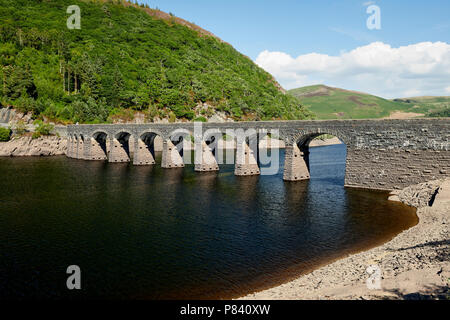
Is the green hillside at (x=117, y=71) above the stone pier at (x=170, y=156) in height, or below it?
above

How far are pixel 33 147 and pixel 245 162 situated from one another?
58.9 m

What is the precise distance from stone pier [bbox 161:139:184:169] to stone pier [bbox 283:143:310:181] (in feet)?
77.9

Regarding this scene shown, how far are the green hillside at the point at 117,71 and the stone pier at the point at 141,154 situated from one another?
123 ft

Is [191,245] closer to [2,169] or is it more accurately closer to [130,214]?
[130,214]

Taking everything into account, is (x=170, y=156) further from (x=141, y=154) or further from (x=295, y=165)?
(x=295, y=165)

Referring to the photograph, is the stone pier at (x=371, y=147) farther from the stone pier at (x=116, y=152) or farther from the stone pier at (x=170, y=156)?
the stone pier at (x=116, y=152)

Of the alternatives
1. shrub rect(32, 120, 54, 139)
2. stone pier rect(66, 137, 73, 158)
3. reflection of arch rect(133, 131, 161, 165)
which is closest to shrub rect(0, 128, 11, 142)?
shrub rect(32, 120, 54, 139)

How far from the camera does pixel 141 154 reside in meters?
68.1

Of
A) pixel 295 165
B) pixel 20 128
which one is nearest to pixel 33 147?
pixel 20 128

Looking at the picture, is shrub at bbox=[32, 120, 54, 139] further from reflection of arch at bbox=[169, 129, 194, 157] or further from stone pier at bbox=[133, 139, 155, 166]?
reflection of arch at bbox=[169, 129, 194, 157]

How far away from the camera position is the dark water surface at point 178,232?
1970cm

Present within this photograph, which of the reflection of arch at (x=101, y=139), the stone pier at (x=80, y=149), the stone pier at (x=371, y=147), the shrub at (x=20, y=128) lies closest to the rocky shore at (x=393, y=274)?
the stone pier at (x=371, y=147)

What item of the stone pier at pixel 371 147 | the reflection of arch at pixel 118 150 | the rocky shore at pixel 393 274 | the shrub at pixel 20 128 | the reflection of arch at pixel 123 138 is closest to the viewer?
the rocky shore at pixel 393 274
